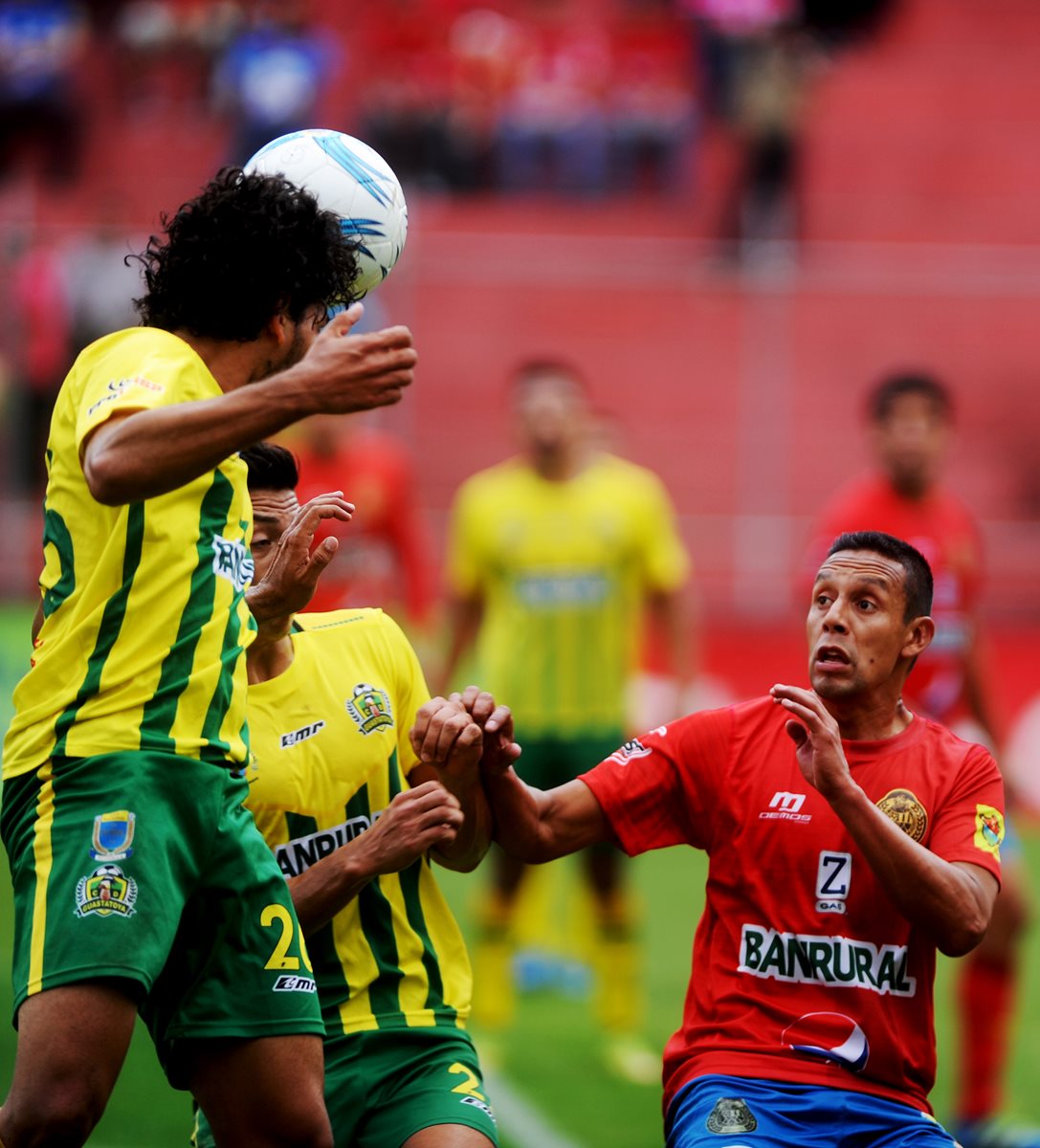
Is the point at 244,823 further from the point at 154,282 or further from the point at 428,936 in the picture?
the point at 154,282

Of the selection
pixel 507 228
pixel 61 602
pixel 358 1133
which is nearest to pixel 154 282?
pixel 61 602

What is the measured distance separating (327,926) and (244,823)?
1.53 ft

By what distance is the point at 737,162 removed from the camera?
18234mm

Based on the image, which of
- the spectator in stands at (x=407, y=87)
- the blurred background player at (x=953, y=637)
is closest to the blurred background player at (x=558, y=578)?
the blurred background player at (x=953, y=637)

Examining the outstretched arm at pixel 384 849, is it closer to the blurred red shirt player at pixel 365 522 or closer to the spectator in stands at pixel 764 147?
the blurred red shirt player at pixel 365 522

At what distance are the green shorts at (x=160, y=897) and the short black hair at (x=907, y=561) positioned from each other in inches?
51.3

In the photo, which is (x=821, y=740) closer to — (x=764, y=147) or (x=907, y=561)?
(x=907, y=561)

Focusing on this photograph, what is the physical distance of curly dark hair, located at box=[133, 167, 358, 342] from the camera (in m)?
3.33

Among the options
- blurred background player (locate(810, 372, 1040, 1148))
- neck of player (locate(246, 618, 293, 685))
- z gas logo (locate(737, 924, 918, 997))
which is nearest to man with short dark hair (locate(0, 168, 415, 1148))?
neck of player (locate(246, 618, 293, 685))

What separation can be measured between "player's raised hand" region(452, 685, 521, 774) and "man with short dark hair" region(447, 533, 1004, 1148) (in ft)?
0.05

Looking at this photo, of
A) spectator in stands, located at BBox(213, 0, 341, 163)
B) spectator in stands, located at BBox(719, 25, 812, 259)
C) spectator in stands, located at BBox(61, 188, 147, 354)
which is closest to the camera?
spectator in stands, located at BBox(61, 188, 147, 354)

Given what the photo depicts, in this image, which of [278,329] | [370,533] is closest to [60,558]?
[278,329]

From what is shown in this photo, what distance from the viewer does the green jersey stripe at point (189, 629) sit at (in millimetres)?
3234

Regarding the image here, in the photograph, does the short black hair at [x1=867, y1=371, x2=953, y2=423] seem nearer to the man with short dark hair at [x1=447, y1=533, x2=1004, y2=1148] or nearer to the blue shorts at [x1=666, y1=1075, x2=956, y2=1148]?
the man with short dark hair at [x1=447, y1=533, x2=1004, y2=1148]
